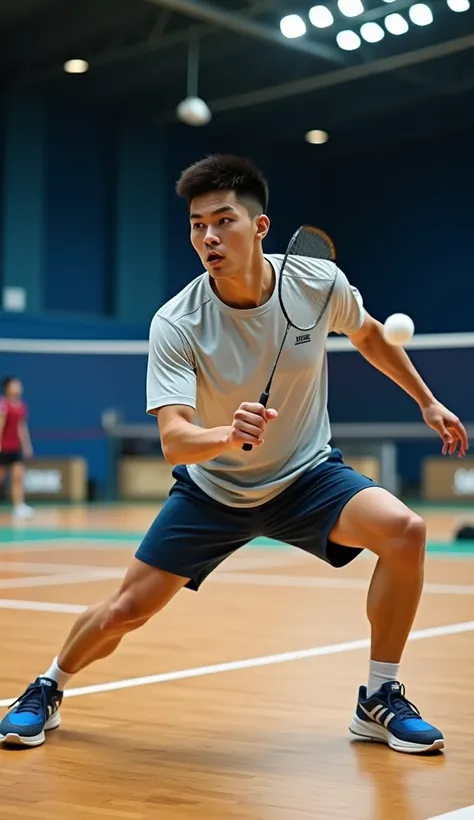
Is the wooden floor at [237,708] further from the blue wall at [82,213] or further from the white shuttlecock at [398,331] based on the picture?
the blue wall at [82,213]

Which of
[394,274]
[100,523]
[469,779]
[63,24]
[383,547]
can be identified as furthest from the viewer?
[394,274]

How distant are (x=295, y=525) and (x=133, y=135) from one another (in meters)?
20.6

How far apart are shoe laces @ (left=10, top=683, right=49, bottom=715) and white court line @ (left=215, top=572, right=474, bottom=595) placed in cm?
433

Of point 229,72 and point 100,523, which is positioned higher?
point 229,72

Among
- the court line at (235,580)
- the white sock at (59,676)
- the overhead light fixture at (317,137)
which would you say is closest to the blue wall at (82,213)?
the overhead light fixture at (317,137)

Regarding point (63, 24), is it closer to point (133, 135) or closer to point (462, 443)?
point (133, 135)

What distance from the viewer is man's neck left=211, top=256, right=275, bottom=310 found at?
12.8 ft

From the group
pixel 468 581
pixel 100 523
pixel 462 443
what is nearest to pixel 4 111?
pixel 100 523

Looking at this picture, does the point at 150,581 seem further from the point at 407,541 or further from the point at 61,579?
the point at 61,579

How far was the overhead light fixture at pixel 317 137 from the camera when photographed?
2481 cm

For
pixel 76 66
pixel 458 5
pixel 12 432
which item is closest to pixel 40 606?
pixel 12 432

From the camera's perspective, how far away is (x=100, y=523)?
1495 cm

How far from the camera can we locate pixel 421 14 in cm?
1808

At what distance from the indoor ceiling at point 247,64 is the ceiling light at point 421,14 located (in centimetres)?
27
